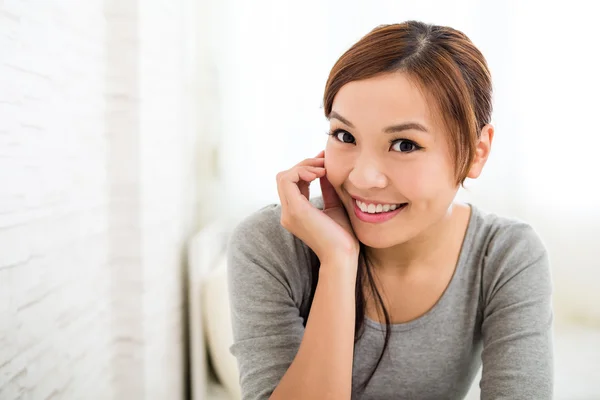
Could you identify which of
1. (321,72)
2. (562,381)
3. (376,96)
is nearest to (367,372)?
(376,96)

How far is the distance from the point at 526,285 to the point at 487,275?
0.08 meters

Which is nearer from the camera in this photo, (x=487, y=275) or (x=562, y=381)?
(x=487, y=275)

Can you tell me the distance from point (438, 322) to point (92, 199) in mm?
820

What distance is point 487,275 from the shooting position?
1214 millimetres

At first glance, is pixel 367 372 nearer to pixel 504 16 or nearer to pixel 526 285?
pixel 526 285

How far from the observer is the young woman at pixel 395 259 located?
3.28ft

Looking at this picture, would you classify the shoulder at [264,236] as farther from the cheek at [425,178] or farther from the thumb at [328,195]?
the cheek at [425,178]

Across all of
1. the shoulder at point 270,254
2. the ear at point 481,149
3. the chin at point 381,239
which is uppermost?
the ear at point 481,149

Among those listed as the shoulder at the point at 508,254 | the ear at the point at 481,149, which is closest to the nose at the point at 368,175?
the ear at the point at 481,149

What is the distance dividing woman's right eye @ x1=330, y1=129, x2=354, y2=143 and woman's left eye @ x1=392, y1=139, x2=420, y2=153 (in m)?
0.09

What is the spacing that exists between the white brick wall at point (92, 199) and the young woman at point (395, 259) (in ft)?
1.13

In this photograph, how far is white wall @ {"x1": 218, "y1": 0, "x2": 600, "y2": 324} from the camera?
185 cm

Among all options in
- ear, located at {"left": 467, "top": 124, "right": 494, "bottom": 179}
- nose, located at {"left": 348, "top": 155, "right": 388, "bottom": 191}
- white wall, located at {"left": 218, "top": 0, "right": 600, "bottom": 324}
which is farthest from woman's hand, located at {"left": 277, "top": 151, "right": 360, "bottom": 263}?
white wall, located at {"left": 218, "top": 0, "right": 600, "bottom": 324}

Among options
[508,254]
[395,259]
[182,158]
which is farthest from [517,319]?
[182,158]
